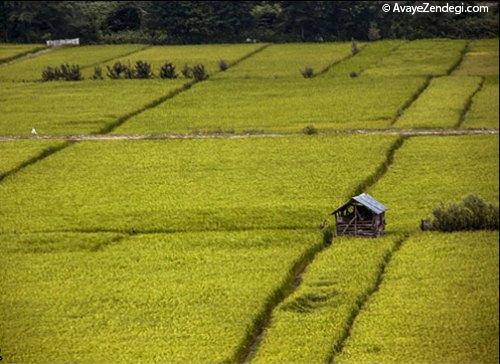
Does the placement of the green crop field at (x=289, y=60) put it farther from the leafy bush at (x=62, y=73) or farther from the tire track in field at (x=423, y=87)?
the leafy bush at (x=62, y=73)

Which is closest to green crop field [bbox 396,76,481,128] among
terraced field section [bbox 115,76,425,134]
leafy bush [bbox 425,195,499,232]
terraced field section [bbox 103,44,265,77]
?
terraced field section [bbox 115,76,425,134]

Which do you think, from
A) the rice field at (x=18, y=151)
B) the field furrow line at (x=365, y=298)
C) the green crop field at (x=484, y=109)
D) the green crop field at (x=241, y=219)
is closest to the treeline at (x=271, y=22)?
the green crop field at (x=241, y=219)

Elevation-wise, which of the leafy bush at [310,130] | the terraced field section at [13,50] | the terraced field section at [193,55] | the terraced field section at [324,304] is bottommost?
the terraced field section at [193,55]

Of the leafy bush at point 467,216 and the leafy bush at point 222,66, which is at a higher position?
the leafy bush at point 467,216

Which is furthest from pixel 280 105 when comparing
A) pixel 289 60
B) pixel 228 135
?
pixel 289 60

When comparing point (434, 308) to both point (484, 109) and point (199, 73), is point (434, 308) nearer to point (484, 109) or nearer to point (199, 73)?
point (484, 109)
